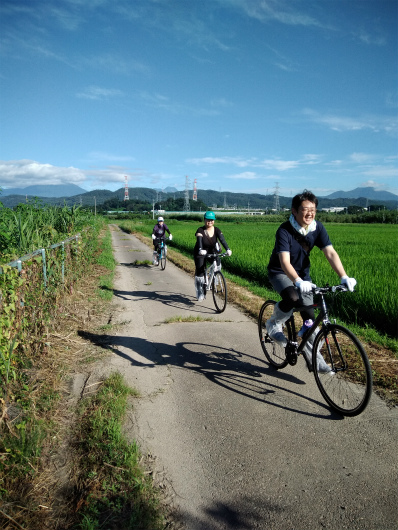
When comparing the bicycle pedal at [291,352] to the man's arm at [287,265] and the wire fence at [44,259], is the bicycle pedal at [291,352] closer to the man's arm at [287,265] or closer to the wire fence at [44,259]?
the man's arm at [287,265]

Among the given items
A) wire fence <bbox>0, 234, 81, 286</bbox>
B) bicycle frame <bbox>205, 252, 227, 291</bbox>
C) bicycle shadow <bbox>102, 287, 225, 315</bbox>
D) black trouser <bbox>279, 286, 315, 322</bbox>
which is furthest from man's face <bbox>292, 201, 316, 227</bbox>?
bicycle frame <bbox>205, 252, 227, 291</bbox>

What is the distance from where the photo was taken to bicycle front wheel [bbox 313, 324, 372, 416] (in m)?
3.24

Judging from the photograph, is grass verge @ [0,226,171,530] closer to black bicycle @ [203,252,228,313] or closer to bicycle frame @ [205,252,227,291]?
black bicycle @ [203,252,228,313]

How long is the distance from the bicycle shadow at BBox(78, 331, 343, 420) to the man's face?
1846 millimetres

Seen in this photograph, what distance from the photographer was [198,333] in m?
5.93

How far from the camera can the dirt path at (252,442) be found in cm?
233

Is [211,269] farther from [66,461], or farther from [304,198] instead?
Answer: [66,461]

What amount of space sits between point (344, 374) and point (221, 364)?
5.29 ft

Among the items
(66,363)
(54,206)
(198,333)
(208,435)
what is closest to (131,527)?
(208,435)

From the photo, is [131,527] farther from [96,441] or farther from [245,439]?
[245,439]

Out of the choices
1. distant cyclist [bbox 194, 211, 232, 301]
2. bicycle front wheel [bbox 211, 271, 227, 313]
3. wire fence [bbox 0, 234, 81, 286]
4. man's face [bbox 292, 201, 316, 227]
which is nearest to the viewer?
man's face [bbox 292, 201, 316, 227]

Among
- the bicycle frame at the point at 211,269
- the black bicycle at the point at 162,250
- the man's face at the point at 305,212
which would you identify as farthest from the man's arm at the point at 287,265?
the black bicycle at the point at 162,250

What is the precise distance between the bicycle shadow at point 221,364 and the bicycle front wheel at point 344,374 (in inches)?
5.8

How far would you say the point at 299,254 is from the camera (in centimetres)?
387
